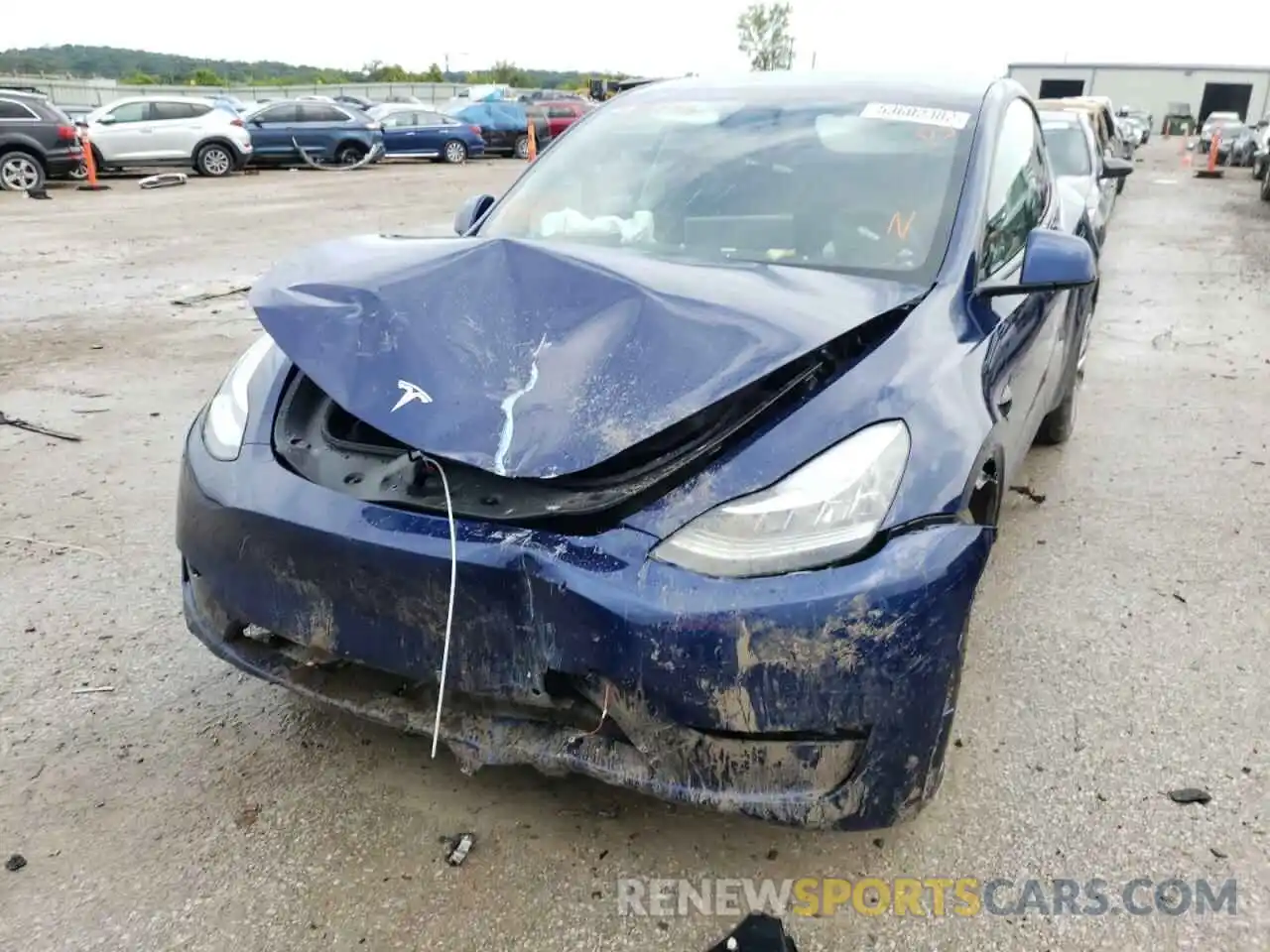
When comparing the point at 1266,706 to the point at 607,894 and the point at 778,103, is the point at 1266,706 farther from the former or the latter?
the point at 778,103

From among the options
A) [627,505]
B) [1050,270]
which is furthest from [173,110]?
[627,505]

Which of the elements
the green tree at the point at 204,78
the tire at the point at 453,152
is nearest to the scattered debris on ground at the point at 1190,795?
the tire at the point at 453,152

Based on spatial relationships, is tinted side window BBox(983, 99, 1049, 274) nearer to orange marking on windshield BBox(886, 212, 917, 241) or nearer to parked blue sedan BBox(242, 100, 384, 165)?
orange marking on windshield BBox(886, 212, 917, 241)

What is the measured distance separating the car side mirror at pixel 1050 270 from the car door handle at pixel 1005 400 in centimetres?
25

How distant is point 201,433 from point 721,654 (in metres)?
1.45

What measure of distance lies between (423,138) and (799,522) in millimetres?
24736

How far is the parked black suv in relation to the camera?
15430 mm

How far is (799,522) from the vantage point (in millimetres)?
1845

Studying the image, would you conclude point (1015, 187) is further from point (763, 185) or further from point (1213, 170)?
point (1213, 170)

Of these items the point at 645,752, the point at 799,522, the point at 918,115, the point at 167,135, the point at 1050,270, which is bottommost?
the point at 645,752

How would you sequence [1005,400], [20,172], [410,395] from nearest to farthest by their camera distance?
[410,395]
[1005,400]
[20,172]

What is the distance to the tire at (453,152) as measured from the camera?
81.5 ft

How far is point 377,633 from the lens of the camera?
1994mm

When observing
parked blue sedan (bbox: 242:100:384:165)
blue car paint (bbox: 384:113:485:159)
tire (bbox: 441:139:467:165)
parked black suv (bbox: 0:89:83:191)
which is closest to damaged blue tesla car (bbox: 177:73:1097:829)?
parked black suv (bbox: 0:89:83:191)
